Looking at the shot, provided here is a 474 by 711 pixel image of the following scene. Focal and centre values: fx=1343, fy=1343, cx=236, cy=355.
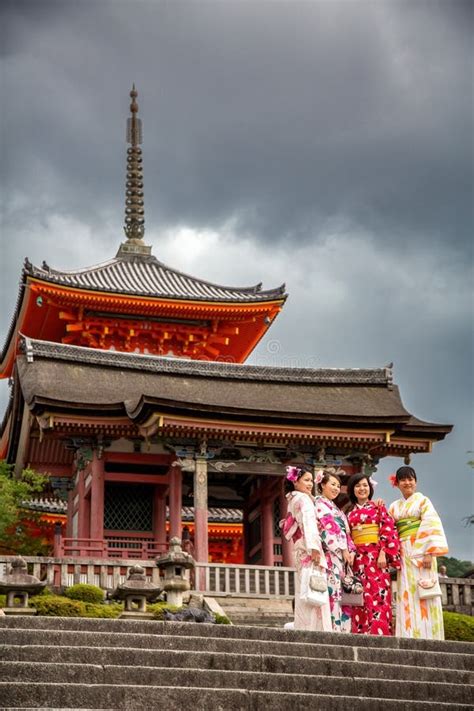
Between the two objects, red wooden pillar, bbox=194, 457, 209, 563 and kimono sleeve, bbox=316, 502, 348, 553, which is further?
red wooden pillar, bbox=194, 457, 209, 563

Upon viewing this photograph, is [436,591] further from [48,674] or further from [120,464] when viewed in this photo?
[120,464]

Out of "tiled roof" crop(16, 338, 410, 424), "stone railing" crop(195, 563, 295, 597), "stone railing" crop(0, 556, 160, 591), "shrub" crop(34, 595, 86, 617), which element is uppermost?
"tiled roof" crop(16, 338, 410, 424)

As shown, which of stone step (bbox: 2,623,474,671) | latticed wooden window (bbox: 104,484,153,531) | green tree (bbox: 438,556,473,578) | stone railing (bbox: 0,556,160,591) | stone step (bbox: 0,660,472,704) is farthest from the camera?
green tree (bbox: 438,556,473,578)

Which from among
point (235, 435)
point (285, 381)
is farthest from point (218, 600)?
point (285, 381)

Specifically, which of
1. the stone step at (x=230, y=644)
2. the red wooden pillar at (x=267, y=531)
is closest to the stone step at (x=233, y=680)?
the stone step at (x=230, y=644)

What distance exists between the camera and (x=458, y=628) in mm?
22219

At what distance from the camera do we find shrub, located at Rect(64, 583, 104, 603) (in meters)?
21.8

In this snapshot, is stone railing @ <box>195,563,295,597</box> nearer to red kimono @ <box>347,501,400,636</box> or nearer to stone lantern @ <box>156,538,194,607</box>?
stone lantern @ <box>156,538,194,607</box>

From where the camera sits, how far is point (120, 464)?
29703 millimetres

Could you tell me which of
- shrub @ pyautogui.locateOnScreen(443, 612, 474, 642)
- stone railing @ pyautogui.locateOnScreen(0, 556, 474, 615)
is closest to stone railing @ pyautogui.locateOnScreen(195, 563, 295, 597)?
stone railing @ pyautogui.locateOnScreen(0, 556, 474, 615)

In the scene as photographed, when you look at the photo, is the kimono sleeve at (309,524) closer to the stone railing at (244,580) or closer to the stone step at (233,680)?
the stone step at (233,680)

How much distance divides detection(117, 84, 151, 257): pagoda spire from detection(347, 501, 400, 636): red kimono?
27999 mm

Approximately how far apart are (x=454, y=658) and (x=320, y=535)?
2.06 m

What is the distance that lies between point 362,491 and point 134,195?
29.8 metres
